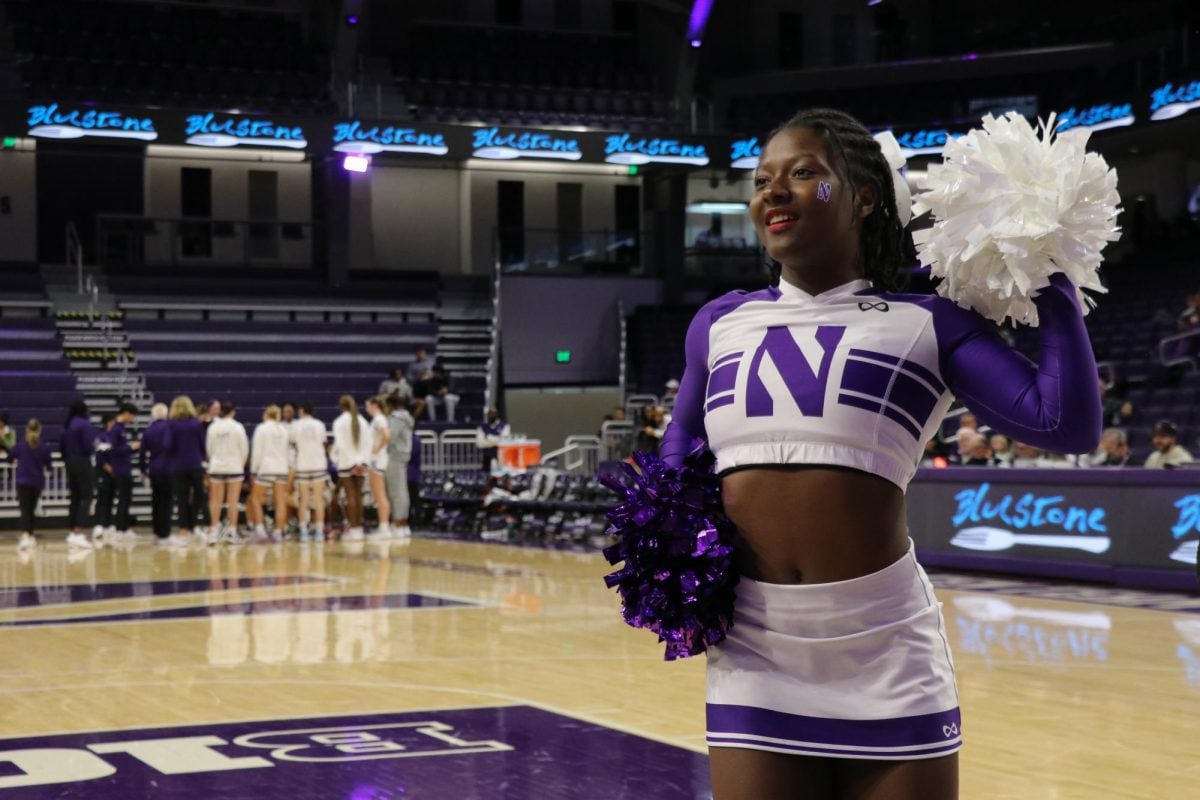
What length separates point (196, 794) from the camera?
5.04m

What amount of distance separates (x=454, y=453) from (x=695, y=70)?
1157cm

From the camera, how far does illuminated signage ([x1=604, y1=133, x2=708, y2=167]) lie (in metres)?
28.5

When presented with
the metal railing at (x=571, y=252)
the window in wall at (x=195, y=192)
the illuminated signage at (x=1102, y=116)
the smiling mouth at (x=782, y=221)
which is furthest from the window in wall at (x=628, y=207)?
the smiling mouth at (x=782, y=221)

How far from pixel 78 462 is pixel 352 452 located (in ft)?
10.6

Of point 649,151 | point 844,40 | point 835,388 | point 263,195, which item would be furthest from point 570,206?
point 835,388

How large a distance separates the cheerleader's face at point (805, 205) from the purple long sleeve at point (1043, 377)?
0.25 m

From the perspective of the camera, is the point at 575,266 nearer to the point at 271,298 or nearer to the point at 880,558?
the point at 271,298

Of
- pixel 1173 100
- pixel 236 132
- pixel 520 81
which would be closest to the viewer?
pixel 1173 100

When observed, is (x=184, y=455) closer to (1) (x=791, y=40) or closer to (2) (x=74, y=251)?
(2) (x=74, y=251)

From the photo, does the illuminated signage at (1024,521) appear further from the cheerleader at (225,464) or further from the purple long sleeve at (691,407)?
the purple long sleeve at (691,407)

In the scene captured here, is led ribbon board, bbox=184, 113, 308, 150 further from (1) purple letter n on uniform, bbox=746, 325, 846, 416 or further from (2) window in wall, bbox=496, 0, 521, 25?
(1) purple letter n on uniform, bbox=746, 325, 846, 416

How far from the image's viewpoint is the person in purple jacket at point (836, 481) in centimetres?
241

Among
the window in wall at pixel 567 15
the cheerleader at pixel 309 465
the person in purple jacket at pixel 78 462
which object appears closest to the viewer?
the person in purple jacket at pixel 78 462

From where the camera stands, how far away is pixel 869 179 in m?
2.64
